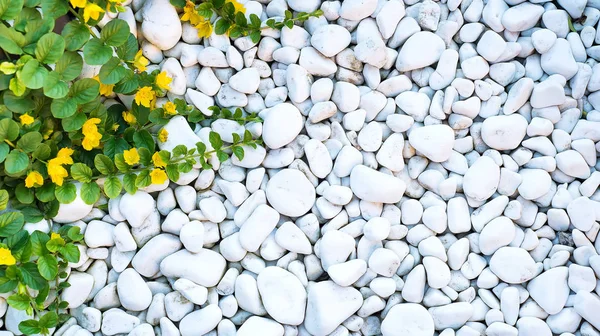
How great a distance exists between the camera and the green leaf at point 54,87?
1.23 meters

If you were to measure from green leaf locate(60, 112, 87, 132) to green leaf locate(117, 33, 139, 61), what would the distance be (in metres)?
Result: 0.15

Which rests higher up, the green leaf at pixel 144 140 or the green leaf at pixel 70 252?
the green leaf at pixel 144 140

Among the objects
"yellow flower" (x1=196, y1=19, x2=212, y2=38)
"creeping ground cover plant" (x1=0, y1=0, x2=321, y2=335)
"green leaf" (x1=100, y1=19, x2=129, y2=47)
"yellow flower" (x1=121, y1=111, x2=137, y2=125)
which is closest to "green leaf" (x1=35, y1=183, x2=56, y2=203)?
"creeping ground cover plant" (x1=0, y1=0, x2=321, y2=335)

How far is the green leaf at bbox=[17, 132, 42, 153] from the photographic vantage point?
127 cm

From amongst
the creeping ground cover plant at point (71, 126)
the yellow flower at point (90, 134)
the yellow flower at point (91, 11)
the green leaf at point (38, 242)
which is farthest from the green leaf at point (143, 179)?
the yellow flower at point (91, 11)

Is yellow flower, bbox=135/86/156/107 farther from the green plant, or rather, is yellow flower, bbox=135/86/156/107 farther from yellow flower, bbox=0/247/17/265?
yellow flower, bbox=0/247/17/265

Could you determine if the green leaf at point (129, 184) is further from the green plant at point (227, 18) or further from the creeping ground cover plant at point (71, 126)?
the green plant at point (227, 18)

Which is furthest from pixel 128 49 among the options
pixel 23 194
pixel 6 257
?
pixel 6 257

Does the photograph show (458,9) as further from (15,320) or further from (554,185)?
(15,320)

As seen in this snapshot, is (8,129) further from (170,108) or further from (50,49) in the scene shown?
(170,108)

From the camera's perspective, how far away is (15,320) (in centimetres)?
136

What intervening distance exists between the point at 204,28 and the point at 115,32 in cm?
22

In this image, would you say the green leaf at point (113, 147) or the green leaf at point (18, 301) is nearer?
the green leaf at point (18, 301)

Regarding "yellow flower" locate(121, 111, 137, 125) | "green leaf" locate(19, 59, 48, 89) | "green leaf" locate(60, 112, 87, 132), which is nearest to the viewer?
"green leaf" locate(19, 59, 48, 89)
